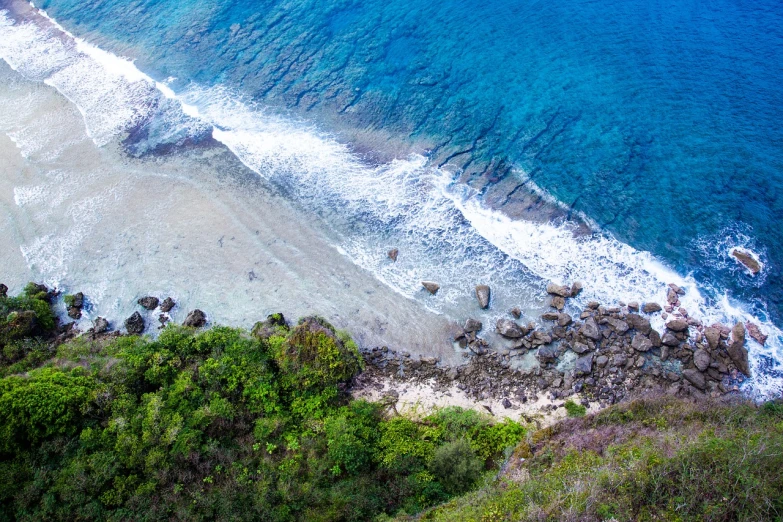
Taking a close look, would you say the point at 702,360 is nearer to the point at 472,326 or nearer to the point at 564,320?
the point at 564,320

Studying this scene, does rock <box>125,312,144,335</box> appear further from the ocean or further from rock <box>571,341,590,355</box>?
rock <box>571,341,590,355</box>

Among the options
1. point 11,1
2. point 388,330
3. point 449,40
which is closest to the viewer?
point 388,330

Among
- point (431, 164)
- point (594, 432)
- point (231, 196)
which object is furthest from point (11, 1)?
point (594, 432)

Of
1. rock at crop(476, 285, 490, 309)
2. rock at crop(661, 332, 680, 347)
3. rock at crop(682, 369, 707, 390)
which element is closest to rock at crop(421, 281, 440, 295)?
rock at crop(476, 285, 490, 309)

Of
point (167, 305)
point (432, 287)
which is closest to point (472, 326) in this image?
point (432, 287)

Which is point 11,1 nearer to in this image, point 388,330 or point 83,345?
point 83,345

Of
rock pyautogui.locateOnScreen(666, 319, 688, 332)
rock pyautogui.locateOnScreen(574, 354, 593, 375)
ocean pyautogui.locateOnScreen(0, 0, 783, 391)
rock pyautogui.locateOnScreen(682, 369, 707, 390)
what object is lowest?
rock pyautogui.locateOnScreen(682, 369, 707, 390)
